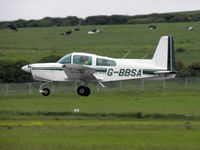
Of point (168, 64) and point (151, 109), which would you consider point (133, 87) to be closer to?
point (151, 109)

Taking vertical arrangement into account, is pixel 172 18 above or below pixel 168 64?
above

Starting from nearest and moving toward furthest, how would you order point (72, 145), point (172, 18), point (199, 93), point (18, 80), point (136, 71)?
point (72, 145)
point (136, 71)
point (199, 93)
point (18, 80)
point (172, 18)

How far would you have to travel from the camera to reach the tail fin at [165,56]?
91.1 feet

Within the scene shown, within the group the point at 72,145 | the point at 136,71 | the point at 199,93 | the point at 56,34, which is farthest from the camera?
the point at 56,34

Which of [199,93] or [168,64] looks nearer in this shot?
[168,64]

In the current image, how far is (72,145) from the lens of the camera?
22047mm

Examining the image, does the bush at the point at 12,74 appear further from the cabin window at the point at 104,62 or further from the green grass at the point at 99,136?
the cabin window at the point at 104,62

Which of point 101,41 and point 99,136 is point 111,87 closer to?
point 99,136

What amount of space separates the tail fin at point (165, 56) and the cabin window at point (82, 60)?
3392 millimetres

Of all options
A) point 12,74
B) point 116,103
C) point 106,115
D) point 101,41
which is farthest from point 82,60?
point 101,41

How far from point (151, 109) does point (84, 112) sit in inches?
199

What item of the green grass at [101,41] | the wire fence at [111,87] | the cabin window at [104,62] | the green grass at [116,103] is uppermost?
the green grass at [101,41]

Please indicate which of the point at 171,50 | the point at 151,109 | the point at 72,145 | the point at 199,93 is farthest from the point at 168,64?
the point at 199,93

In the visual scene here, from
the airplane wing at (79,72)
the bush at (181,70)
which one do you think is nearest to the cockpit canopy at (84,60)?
the airplane wing at (79,72)
